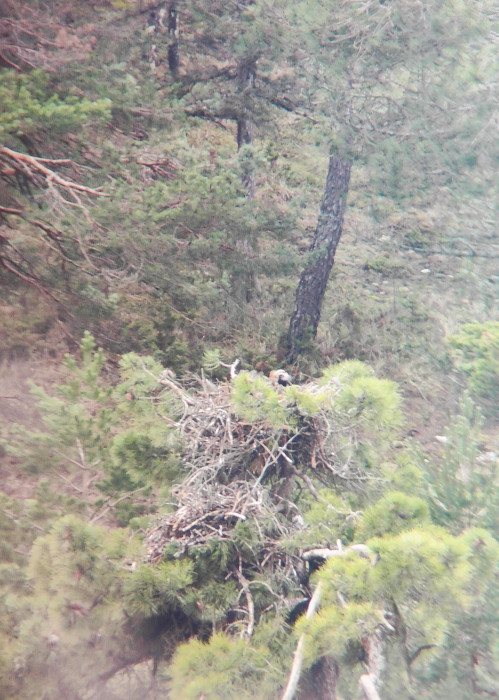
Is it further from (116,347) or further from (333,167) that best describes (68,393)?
(333,167)

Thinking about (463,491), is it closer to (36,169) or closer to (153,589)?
(153,589)

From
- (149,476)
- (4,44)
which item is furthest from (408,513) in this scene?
(4,44)

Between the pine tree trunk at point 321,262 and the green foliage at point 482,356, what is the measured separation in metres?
2.24

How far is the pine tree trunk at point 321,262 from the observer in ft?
26.1

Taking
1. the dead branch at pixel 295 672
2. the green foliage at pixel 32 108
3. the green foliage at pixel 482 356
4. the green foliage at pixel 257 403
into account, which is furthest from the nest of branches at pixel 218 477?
the green foliage at pixel 482 356

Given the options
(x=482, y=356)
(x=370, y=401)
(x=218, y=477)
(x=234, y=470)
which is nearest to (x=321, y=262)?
(x=482, y=356)

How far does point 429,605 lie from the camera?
2.19m

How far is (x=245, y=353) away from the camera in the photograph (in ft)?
23.0

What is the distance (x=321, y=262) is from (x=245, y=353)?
208 cm

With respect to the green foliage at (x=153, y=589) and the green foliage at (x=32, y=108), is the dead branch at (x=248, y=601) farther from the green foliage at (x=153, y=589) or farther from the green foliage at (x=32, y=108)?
the green foliage at (x=32, y=108)

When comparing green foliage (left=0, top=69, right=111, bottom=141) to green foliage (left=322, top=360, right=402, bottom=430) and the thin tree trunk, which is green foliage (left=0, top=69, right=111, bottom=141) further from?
green foliage (left=322, top=360, right=402, bottom=430)

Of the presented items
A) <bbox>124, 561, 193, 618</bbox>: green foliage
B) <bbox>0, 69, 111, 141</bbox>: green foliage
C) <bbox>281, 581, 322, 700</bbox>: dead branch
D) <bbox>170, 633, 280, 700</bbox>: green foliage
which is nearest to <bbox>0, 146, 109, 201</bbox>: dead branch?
→ <bbox>0, 69, 111, 141</bbox>: green foliage

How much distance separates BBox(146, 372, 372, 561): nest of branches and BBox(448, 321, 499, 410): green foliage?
4977mm

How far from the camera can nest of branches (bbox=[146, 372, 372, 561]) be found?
111 inches
